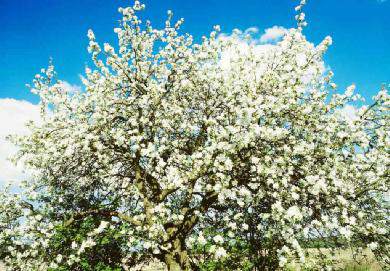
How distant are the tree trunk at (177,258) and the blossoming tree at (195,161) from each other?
0.15 ft

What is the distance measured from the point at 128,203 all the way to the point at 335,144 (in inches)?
378

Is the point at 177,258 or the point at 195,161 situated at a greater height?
the point at 195,161

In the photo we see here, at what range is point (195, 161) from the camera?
445 inches

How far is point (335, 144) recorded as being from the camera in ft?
38.6

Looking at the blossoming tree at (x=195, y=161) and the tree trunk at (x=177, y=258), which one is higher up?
the blossoming tree at (x=195, y=161)

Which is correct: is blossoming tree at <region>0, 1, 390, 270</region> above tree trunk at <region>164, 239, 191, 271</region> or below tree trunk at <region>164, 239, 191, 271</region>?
above

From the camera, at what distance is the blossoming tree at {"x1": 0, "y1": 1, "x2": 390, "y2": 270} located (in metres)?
11.2

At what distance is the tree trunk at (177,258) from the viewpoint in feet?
41.2

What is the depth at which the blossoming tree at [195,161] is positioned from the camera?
11.2 m

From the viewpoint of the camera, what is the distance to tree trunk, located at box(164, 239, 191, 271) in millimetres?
12555

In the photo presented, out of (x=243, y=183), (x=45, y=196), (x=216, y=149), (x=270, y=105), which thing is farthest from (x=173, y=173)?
(x=45, y=196)

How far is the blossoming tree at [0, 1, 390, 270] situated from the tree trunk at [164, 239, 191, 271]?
1.8 inches

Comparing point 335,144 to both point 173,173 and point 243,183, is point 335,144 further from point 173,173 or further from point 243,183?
point 173,173

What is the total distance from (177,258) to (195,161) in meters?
4.13
